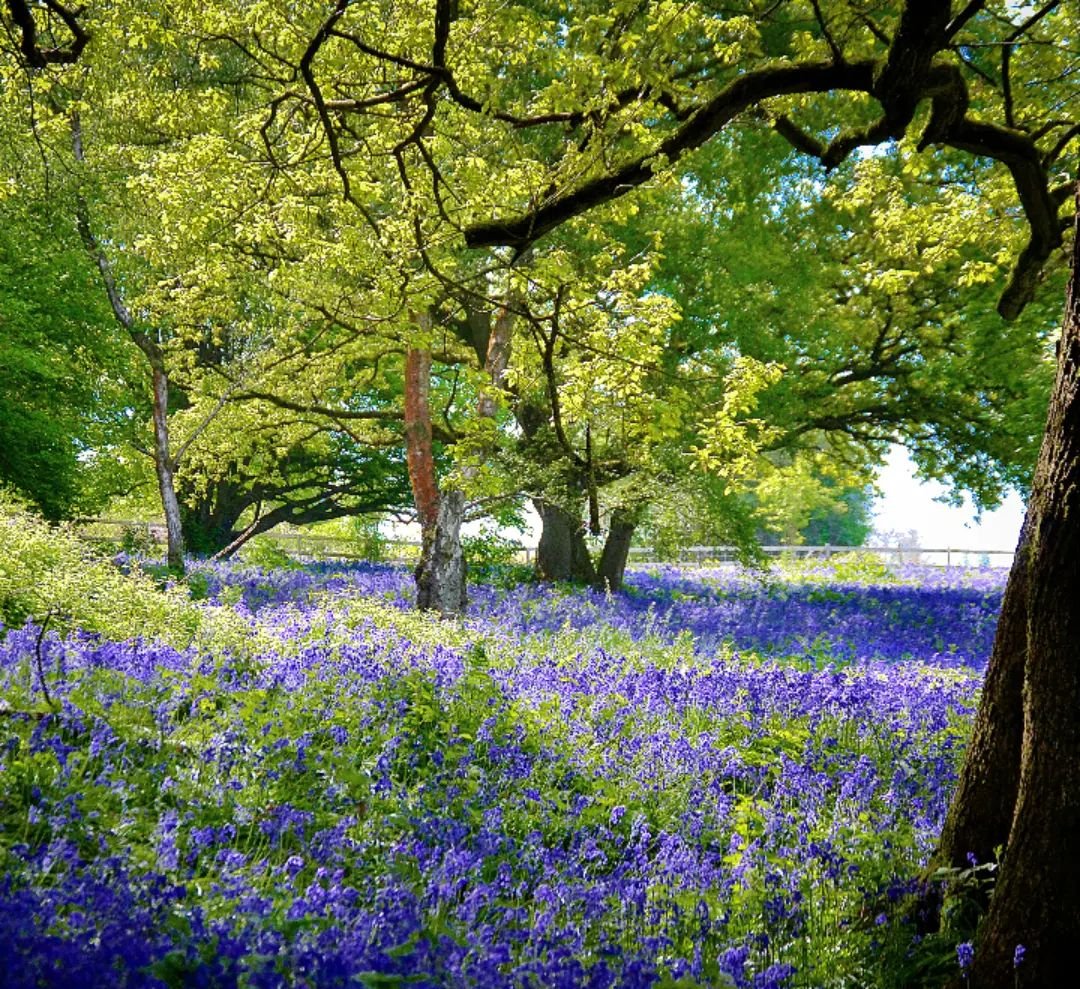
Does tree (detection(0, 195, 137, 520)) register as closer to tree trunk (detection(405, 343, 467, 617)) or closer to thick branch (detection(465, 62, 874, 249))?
tree trunk (detection(405, 343, 467, 617))

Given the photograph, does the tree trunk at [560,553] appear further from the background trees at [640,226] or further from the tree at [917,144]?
the tree at [917,144]

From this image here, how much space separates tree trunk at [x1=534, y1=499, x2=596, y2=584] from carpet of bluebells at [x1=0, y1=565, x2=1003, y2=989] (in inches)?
355

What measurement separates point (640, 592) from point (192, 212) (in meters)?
11.1

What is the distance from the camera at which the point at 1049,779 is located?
3184 millimetres

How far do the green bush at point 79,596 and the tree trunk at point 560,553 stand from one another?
28.6ft

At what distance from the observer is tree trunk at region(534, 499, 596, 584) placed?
1741cm

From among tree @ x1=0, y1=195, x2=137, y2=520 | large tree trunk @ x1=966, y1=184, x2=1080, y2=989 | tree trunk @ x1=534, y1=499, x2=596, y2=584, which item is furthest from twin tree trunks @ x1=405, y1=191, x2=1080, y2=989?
tree @ x1=0, y1=195, x2=137, y2=520

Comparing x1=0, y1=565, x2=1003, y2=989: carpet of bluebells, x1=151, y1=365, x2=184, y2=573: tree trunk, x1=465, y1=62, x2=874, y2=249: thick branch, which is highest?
x1=465, y1=62, x2=874, y2=249: thick branch

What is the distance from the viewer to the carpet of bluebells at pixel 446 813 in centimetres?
281

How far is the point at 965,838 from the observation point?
12.7 feet

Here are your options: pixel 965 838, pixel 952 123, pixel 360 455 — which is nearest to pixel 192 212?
pixel 952 123

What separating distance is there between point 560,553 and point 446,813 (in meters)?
13.1

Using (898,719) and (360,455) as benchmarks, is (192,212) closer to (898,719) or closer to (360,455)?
(898,719)

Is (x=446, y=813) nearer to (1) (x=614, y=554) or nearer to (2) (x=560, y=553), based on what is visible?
(2) (x=560, y=553)
